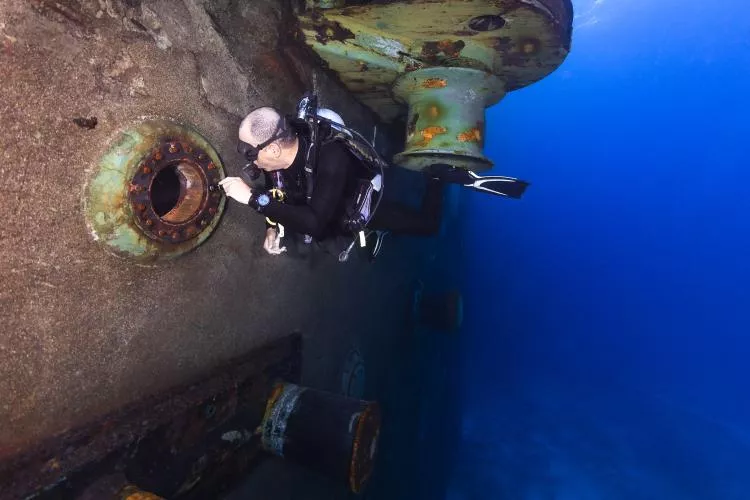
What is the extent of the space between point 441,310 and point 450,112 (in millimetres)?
3937

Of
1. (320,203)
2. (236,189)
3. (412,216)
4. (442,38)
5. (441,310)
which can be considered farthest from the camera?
(441,310)

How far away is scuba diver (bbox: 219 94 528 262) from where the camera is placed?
2.06m

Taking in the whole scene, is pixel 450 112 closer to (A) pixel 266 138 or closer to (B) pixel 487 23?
(B) pixel 487 23

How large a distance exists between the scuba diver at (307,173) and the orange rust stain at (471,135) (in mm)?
721

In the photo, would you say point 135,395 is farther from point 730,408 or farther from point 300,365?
point 730,408

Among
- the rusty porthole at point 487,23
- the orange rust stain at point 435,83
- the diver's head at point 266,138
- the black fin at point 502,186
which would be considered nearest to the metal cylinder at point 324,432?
the diver's head at point 266,138

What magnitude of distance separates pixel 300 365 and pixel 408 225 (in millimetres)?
1714

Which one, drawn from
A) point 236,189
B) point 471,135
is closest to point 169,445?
point 236,189

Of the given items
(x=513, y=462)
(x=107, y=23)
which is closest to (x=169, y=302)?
(x=107, y=23)

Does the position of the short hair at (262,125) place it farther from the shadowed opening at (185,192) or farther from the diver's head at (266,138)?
the shadowed opening at (185,192)

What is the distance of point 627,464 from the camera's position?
15.7 m

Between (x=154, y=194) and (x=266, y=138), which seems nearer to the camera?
(x=266, y=138)

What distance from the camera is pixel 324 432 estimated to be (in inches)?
90.9

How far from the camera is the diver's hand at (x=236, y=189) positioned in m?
2.04
